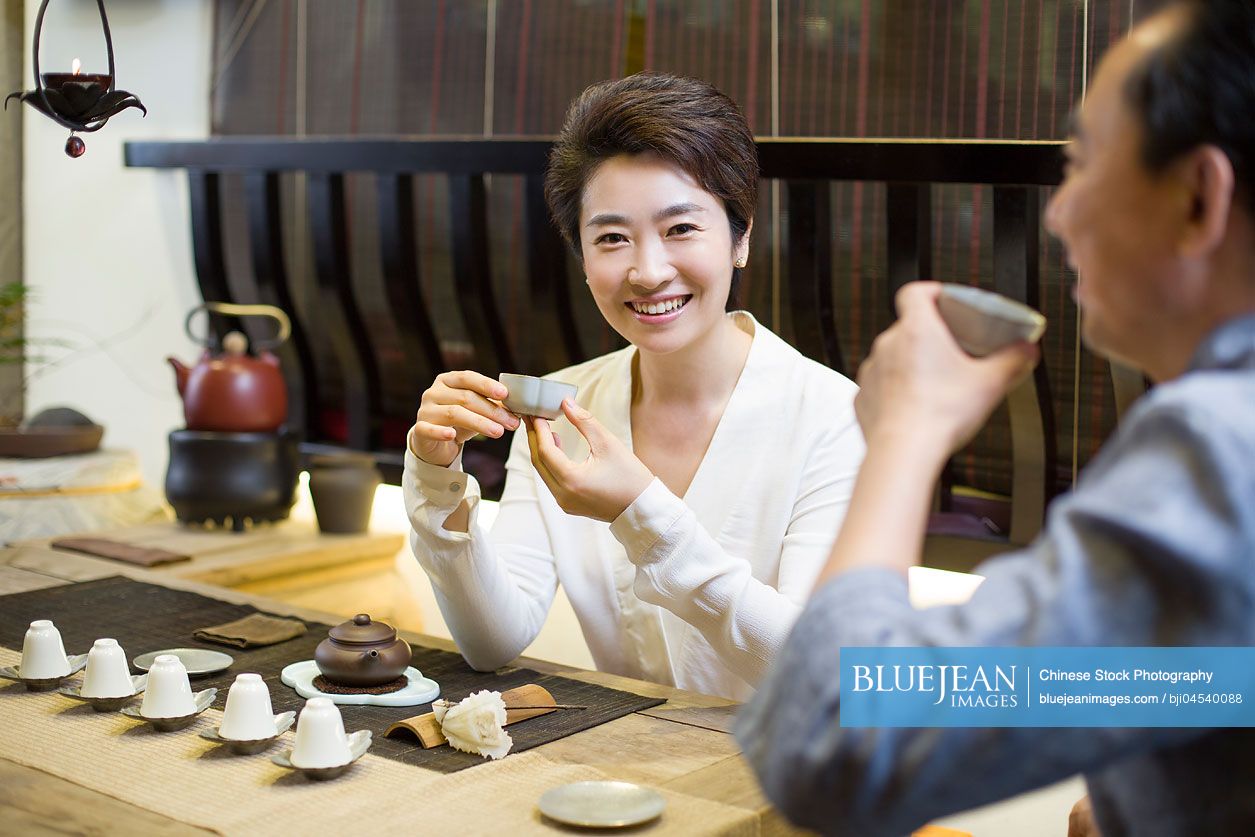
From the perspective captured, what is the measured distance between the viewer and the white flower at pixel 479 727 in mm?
1478

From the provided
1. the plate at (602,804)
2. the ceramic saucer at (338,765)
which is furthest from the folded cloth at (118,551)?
the plate at (602,804)

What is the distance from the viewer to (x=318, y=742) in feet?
4.54

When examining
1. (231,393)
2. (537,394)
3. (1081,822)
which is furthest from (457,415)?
(231,393)

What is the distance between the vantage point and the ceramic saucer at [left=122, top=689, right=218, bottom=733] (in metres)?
1.54

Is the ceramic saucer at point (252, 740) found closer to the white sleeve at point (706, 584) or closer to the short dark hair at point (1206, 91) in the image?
the white sleeve at point (706, 584)

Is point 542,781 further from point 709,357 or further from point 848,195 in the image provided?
point 848,195

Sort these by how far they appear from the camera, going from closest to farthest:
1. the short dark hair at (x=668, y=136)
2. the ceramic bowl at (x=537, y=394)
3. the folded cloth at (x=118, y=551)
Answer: the ceramic bowl at (x=537, y=394) < the short dark hair at (x=668, y=136) < the folded cloth at (x=118, y=551)

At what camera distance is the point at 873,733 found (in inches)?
29.4

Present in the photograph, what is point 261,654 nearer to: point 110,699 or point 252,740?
point 110,699

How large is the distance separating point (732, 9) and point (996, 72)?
2.25 ft

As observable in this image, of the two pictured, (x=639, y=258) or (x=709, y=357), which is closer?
(x=639, y=258)

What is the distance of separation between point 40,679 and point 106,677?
5.9 inches

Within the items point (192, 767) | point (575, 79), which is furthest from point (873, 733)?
point (575, 79)

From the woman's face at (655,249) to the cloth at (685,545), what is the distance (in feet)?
0.52
